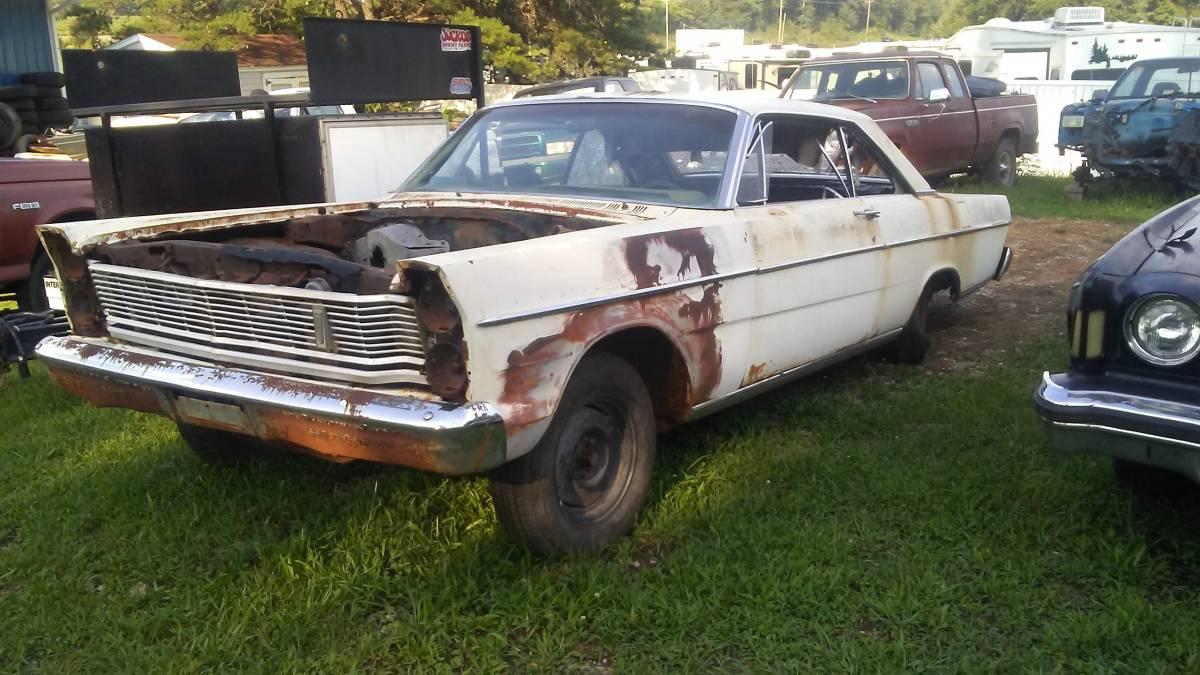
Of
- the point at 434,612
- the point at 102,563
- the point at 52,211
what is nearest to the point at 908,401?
the point at 434,612

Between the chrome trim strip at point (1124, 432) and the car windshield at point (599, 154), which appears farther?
the car windshield at point (599, 154)

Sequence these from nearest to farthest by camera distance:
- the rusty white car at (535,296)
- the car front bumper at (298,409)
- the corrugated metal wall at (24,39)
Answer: the car front bumper at (298,409) < the rusty white car at (535,296) < the corrugated metal wall at (24,39)

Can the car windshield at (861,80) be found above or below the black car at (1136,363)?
above

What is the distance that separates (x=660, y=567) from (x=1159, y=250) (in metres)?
1.83

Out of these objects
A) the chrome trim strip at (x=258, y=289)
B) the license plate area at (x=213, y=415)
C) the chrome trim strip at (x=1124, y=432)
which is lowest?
the chrome trim strip at (x=1124, y=432)

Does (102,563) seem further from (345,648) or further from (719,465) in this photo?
(719,465)

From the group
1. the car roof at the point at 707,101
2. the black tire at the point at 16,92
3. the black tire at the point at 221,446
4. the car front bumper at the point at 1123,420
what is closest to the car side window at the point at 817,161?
the car roof at the point at 707,101

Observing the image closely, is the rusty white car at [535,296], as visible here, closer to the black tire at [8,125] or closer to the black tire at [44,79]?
the black tire at [8,125]

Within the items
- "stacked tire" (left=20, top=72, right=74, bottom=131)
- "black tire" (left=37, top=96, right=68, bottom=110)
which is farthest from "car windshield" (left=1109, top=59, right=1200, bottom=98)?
"black tire" (left=37, top=96, right=68, bottom=110)

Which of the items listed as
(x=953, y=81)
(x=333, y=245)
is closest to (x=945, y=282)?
(x=333, y=245)

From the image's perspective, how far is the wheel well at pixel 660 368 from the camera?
143 inches

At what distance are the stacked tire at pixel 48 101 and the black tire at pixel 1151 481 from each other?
13.6 m

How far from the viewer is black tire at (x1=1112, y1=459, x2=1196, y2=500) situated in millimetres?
3580

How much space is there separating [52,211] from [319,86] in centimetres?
223
